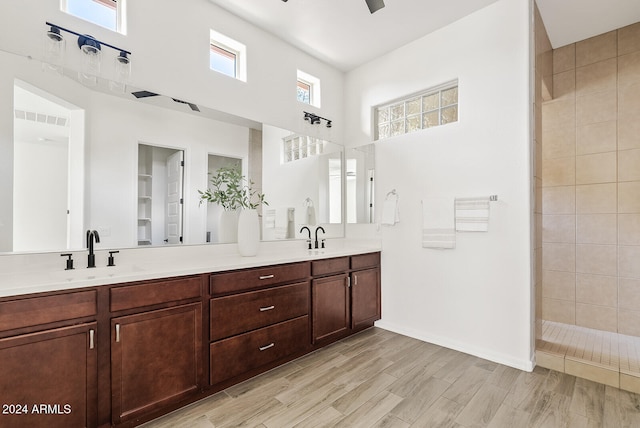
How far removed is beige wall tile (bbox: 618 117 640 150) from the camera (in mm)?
2924

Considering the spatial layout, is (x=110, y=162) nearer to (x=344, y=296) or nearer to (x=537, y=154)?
(x=344, y=296)

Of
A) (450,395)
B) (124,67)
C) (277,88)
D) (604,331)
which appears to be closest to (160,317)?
(124,67)

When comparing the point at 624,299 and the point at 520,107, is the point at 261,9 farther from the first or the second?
the point at 624,299

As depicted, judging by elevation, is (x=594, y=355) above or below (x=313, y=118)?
below

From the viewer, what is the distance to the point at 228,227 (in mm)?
2705

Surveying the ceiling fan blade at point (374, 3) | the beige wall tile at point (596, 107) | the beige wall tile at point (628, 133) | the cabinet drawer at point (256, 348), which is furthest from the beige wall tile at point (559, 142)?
the cabinet drawer at point (256, 348)

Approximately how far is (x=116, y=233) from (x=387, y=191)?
2559 mm

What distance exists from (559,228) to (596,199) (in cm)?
44

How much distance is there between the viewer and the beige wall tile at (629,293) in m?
2.93

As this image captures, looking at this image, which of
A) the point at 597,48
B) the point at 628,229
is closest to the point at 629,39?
the point at 597,48

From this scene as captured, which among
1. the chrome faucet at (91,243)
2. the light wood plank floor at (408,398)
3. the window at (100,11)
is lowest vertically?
the light wood plank floor at (408,398)

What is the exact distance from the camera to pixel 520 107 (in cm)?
249

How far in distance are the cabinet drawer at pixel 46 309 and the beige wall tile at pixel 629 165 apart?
4.46 metres

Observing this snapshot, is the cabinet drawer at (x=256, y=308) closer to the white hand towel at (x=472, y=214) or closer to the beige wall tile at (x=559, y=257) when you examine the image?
the white hand towel at (x=472, y=214)
